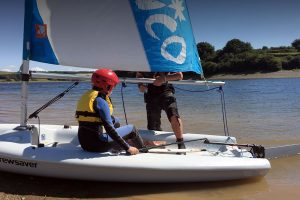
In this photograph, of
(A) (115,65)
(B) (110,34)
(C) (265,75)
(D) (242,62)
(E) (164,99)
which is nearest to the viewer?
(B) (110,34)

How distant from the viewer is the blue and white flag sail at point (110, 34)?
547cm

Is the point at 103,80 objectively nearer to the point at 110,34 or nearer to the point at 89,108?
the point at 89,108

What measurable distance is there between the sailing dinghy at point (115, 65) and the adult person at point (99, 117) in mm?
120

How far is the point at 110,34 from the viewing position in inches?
223

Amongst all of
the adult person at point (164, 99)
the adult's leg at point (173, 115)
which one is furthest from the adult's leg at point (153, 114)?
the adult's leg at point (173, 115)

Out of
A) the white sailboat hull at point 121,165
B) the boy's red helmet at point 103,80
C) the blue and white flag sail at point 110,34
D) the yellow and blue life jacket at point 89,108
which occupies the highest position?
the blue and white flag sail at point 110,34

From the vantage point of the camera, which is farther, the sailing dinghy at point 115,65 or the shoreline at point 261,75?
the shoreline at point 261,75

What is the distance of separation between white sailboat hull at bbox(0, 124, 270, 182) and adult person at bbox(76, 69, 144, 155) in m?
0.11

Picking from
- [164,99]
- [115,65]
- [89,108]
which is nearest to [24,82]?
[89,108]

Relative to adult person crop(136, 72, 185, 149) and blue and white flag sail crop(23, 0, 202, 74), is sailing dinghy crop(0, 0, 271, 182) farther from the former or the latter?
adult person crop(136, 72, 185, 149)

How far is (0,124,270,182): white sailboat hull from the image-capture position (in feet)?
15.3

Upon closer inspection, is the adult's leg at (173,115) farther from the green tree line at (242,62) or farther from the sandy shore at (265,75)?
the sandy shore at (265,75)

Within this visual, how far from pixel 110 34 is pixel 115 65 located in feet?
1.41

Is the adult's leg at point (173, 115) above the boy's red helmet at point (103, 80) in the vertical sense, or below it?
below
